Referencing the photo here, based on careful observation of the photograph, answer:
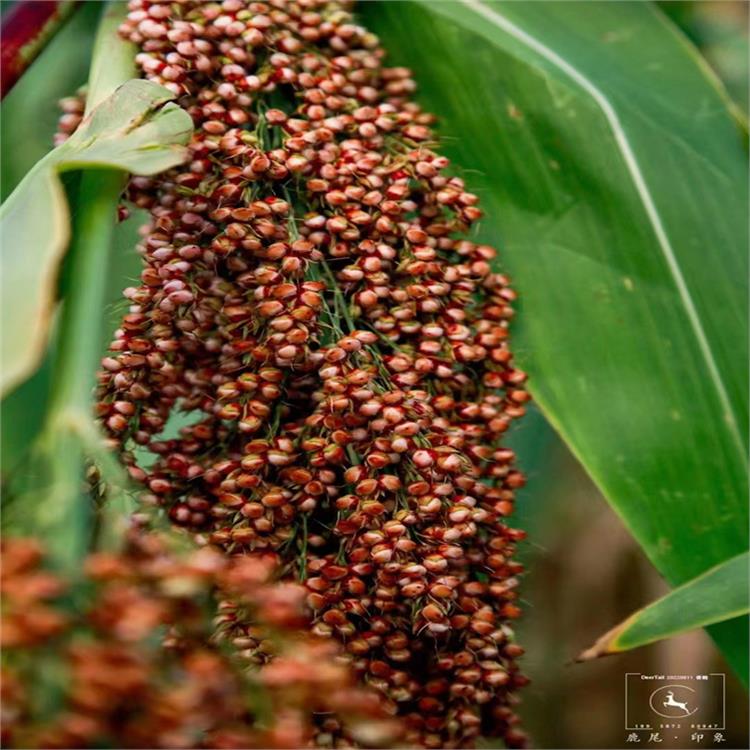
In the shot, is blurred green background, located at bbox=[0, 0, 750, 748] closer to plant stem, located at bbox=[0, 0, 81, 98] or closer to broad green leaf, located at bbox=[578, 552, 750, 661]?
broad green leaf, located at bbox=[578, 552, 750, 661]

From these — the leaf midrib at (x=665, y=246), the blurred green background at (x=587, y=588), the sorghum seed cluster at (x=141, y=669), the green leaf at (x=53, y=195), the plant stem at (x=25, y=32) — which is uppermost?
the green leaf at (x=53, y=195)

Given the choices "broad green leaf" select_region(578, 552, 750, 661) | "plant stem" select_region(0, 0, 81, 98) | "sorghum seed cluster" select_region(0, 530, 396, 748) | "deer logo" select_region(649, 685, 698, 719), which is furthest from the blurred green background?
"sorghum seed cluster" select_region(0, 530, 396, 748)

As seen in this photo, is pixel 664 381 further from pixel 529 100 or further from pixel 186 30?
pixel 186 30

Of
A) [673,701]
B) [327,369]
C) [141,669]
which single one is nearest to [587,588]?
[673,701]

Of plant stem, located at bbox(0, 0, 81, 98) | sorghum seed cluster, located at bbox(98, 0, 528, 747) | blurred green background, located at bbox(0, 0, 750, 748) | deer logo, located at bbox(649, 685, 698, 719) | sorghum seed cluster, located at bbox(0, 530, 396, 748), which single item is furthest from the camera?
blurred green background, located at bbox(0, 0, 750, 748)

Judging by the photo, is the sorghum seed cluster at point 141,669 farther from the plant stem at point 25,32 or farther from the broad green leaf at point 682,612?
the plant stem at point 25,32

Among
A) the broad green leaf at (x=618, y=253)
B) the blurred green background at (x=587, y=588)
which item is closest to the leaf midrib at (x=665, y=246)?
the broad green leaf at (x=618, y=253)

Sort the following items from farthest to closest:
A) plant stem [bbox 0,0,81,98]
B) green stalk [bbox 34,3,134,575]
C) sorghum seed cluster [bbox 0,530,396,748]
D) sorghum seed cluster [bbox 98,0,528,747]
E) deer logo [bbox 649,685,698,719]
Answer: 1. deer logo [bbox 649,685,698,719]
2. plant stem [bbox 0,0,81,98]
3. sorghum seed cluster [bbox 98,0,528,747]
4. green stalk [bbox 34,3,134,575]
5. sorghum seed cluster [bbox 0,530,396,748]
